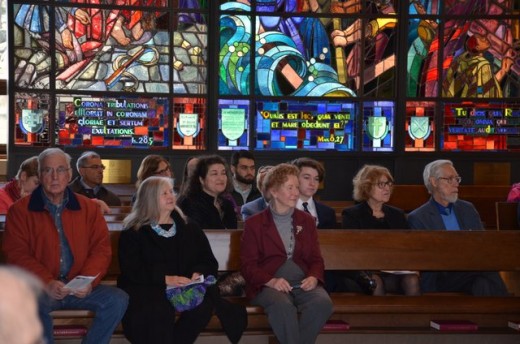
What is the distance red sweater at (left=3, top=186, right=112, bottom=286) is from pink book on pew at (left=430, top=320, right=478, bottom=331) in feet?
6.51

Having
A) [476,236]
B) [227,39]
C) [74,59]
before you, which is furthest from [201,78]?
[476,236]

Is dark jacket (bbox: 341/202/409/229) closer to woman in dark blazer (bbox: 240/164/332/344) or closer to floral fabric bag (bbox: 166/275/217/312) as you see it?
woman in dark blazer (bbox: 240/164/332/344)

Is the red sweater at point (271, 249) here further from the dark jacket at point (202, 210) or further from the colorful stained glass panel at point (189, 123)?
the colorful stained glass panel at point (189, 123)

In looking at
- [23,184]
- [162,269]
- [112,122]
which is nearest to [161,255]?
[162,269]

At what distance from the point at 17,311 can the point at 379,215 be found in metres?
4.88

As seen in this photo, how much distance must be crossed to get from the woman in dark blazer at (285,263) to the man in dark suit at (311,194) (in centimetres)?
76

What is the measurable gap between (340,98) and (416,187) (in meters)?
2.00

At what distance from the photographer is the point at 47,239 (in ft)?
15.2

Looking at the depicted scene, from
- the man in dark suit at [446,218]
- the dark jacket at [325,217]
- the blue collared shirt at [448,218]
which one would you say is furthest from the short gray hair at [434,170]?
the dark jacket at [325,217]

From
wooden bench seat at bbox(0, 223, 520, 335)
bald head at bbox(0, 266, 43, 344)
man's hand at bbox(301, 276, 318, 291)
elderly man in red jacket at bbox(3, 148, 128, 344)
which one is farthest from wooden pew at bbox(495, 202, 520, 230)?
bald head at bbox(0, 266, 43, 344)

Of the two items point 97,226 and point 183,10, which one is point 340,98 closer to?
point 183,10

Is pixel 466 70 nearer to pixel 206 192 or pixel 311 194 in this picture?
pixel 311 194

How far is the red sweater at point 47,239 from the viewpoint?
461cm

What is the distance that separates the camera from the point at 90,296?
4.55 meters
